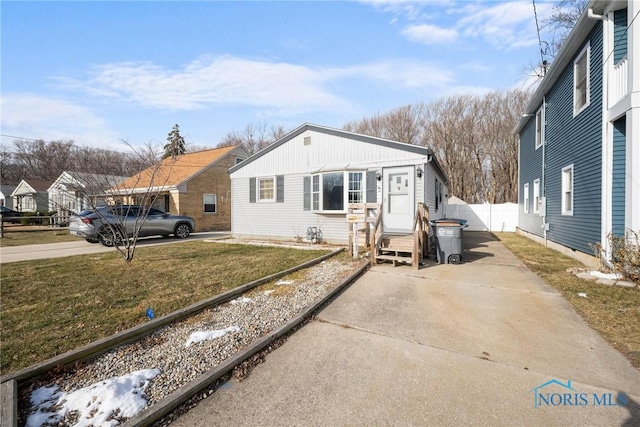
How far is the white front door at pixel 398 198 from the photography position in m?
8.91

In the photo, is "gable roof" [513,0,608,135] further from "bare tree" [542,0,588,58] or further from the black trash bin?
the black trash bin

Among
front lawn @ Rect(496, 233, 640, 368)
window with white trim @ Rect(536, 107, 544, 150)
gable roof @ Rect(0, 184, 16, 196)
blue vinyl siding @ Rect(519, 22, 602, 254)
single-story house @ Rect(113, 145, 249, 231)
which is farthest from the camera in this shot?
gable roof @ Rect(0, 184, 16, 196)

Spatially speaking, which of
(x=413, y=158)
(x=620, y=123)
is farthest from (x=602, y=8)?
(x=413, y=158)

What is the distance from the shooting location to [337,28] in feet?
28.6

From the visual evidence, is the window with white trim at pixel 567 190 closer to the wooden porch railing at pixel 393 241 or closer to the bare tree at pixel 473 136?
the wooden porch railing at pixel 393 241

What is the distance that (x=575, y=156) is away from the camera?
813 cm

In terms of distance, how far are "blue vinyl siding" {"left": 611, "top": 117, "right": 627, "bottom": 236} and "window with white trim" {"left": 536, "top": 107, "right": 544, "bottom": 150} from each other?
5.43 m

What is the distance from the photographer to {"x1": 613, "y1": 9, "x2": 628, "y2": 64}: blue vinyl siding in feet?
20.1

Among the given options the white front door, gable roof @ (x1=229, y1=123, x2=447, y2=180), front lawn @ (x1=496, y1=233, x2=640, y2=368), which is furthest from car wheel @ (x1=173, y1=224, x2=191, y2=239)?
front lawn @ (x1=496, y1=233, x2=640, y2=368)

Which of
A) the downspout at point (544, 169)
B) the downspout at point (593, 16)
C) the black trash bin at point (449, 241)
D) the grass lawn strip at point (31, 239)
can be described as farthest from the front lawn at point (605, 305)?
the grass lawn strip at point (31, 239)

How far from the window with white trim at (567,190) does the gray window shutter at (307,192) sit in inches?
321

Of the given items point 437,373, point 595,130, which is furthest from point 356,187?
point 437,373

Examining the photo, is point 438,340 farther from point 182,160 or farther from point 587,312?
point 182,160

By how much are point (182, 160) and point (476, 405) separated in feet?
73.6
